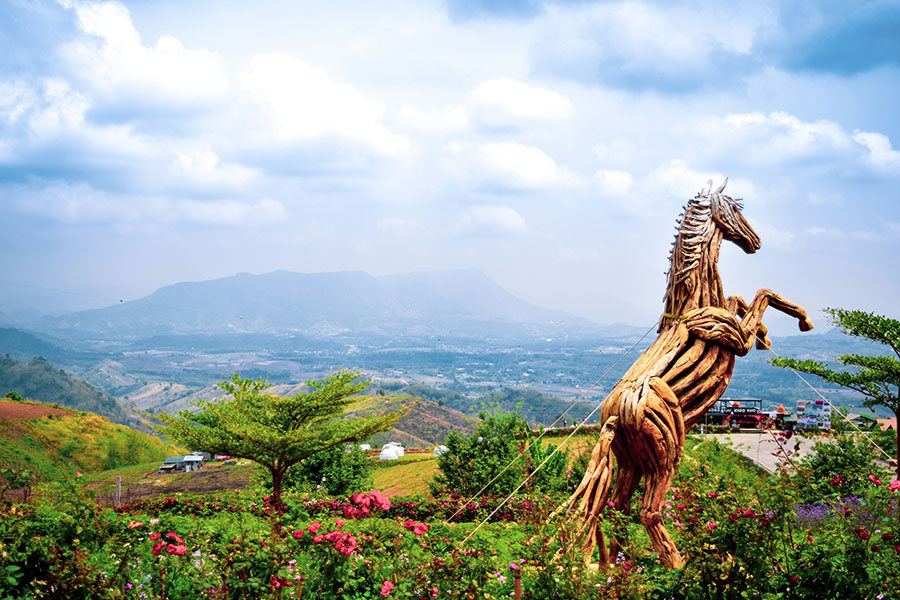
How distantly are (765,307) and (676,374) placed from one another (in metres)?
1.64

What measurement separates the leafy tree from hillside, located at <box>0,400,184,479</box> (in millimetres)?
16795

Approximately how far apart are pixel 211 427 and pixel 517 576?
7507 mm

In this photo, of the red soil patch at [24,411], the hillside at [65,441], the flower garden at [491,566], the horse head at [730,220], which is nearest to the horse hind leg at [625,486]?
the flower garden at [491,566]

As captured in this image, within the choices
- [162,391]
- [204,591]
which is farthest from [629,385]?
[162,391]

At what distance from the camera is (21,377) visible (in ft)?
335

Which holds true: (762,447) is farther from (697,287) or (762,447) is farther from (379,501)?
(379,501)

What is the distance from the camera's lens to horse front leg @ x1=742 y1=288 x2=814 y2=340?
22.8 ft

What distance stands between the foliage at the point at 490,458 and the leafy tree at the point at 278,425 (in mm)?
3194

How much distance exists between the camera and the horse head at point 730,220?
697 centimetres

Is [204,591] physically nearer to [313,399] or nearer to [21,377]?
[313,399]

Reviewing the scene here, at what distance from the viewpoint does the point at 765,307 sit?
714cm

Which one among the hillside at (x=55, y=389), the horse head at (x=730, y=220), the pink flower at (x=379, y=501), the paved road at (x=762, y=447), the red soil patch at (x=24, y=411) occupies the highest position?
the horse head at (x=730, y=220)

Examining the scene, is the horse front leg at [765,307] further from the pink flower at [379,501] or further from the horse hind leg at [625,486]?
the pink flower at [379,501]

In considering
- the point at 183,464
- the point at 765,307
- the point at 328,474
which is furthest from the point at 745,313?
the point at 183,464
